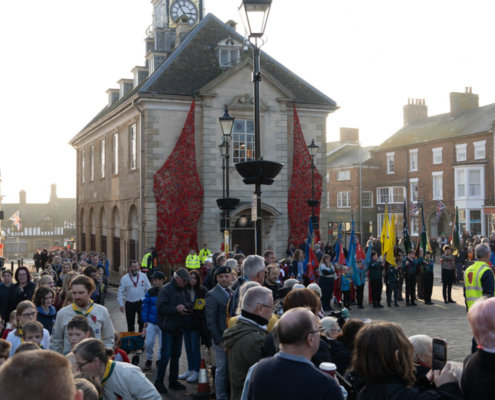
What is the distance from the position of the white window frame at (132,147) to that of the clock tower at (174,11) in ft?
37.8

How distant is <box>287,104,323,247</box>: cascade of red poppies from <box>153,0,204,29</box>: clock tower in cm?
1471

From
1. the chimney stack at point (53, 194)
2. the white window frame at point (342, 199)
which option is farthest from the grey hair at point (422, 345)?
the chimney stack at point (53, 194)

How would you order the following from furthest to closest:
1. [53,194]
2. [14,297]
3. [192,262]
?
[53,194]
[192,262]
[14,297]

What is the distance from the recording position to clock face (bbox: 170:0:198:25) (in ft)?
121

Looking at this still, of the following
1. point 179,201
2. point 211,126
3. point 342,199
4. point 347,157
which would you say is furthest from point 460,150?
point 179,201

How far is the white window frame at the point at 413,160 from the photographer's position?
1864 inches

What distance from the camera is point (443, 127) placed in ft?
150

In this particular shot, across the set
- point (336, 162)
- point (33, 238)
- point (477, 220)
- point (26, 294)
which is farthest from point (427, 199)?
point (33, 238)

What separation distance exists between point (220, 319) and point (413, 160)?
4302 cm

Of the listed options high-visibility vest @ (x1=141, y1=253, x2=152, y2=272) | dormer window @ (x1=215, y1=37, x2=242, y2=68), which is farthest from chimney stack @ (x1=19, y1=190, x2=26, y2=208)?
high-visibility vest @ (x1=141, y1=253, x2=152, y2=272)

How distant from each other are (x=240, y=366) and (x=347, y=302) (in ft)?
42.1

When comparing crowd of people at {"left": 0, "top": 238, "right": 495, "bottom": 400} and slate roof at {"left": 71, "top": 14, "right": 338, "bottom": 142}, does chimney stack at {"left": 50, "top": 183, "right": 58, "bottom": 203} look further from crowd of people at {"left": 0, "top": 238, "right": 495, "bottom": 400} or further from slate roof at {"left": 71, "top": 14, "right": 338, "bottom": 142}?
crowd of people at {"left": 0, "top": 238, "right": 495, "bottom": 400}

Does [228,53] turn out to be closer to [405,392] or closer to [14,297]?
[14,297]

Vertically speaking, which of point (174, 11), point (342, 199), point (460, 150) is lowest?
point (342, 199)
